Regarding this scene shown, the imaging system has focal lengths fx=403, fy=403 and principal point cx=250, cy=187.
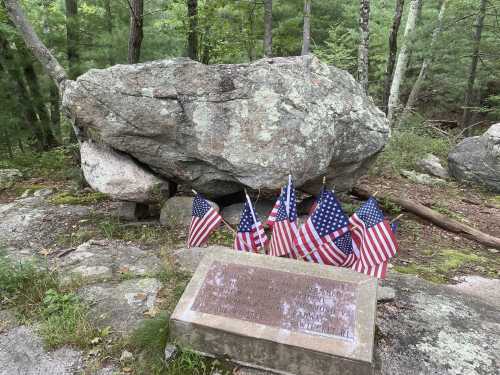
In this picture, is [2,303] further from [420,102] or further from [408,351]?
[420,102]

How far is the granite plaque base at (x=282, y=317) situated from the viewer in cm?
347

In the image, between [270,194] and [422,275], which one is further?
[270,194]

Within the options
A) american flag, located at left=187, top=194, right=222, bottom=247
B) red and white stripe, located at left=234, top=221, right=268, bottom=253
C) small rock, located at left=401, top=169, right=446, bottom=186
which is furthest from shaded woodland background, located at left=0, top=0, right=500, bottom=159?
red and white stripe, located at left=234, top=221, right=268, bottom=253

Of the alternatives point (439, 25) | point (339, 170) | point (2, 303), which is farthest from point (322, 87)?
point (439, 25)

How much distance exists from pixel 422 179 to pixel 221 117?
6.92 m

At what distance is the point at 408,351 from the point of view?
4105 millimetres

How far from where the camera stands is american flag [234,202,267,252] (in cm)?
491

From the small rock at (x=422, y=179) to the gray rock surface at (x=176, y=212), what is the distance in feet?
20.8

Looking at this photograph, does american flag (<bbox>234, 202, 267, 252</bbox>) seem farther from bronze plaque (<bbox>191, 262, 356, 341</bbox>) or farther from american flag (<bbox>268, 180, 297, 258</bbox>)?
bronze plaque (<bbox>191, 262, 356, 341</bbox>)

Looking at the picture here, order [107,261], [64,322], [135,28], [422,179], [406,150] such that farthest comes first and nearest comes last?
1. [406,150]
2. [422,179]
3. [135,28]
4. [107,261]
5. [64,322]

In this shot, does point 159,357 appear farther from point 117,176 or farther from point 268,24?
point 268,24

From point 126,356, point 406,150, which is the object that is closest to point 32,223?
point 126,356

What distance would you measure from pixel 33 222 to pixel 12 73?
222 inches

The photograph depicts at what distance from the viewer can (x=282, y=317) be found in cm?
373
